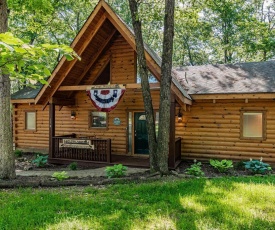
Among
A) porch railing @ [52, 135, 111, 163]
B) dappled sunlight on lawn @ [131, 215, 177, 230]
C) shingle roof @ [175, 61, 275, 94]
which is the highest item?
shingle roof @ [175, 61, 275, 94]

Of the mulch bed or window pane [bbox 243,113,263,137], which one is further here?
window pane [bbox 243,113,263,137]

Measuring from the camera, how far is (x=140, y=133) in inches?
425

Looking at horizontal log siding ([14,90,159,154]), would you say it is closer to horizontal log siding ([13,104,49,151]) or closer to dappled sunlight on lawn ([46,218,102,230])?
horizontal log siding ([13,104,49,151])

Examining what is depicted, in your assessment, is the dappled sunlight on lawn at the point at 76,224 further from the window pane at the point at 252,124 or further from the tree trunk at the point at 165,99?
the window pane at the point at 252,124

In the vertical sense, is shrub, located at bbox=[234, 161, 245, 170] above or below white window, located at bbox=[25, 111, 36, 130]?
below

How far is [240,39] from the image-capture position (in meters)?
22.9

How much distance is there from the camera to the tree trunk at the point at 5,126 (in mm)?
6754

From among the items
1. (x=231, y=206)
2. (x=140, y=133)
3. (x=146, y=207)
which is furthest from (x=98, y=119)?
(x=231, y=206)

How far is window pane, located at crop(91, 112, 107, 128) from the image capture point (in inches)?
460

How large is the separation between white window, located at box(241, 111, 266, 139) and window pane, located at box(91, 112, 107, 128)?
19.9ft

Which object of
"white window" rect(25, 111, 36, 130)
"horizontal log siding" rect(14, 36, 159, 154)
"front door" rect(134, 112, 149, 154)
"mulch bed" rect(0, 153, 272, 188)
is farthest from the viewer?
"white window" rect(25, 111, 36, 130)

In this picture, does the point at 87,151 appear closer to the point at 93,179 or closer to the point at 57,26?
the point at 93,179

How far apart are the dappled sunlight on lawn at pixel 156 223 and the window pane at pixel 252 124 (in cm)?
661

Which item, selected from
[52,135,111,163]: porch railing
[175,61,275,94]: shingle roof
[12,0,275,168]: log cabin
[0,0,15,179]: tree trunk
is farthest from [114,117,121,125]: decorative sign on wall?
[0,0,15,179]: tree trunk
